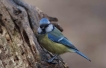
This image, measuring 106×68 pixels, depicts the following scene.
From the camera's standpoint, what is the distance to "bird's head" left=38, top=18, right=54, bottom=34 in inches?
134

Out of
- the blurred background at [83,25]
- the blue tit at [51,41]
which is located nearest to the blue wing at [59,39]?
the blue tit at [51,41]

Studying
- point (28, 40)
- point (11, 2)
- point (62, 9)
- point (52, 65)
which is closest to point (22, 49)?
point (28, 40)

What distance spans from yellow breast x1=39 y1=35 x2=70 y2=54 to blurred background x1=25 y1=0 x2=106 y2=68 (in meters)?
3.04

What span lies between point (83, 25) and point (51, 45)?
4.65 meters

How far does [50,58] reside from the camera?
3.33m

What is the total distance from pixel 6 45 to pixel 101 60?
4.11 metres

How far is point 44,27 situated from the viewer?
11.3ft

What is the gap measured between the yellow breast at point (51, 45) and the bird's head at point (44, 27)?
66 mm

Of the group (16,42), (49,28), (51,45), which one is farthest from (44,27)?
(16,42)

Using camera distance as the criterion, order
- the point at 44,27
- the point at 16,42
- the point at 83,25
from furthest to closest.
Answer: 1. the point at 83,25
2. the point at 44,27
3. the point at 16,42

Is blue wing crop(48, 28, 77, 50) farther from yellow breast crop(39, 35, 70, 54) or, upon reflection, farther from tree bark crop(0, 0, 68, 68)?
tree bark crop(0, 0, 68, 68)

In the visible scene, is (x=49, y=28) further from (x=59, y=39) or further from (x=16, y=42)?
(x=16, y=42)

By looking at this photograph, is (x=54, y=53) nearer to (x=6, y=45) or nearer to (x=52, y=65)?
(x=52, y=65)

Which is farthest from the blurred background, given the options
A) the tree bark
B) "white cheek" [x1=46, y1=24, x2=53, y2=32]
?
the tree bark
